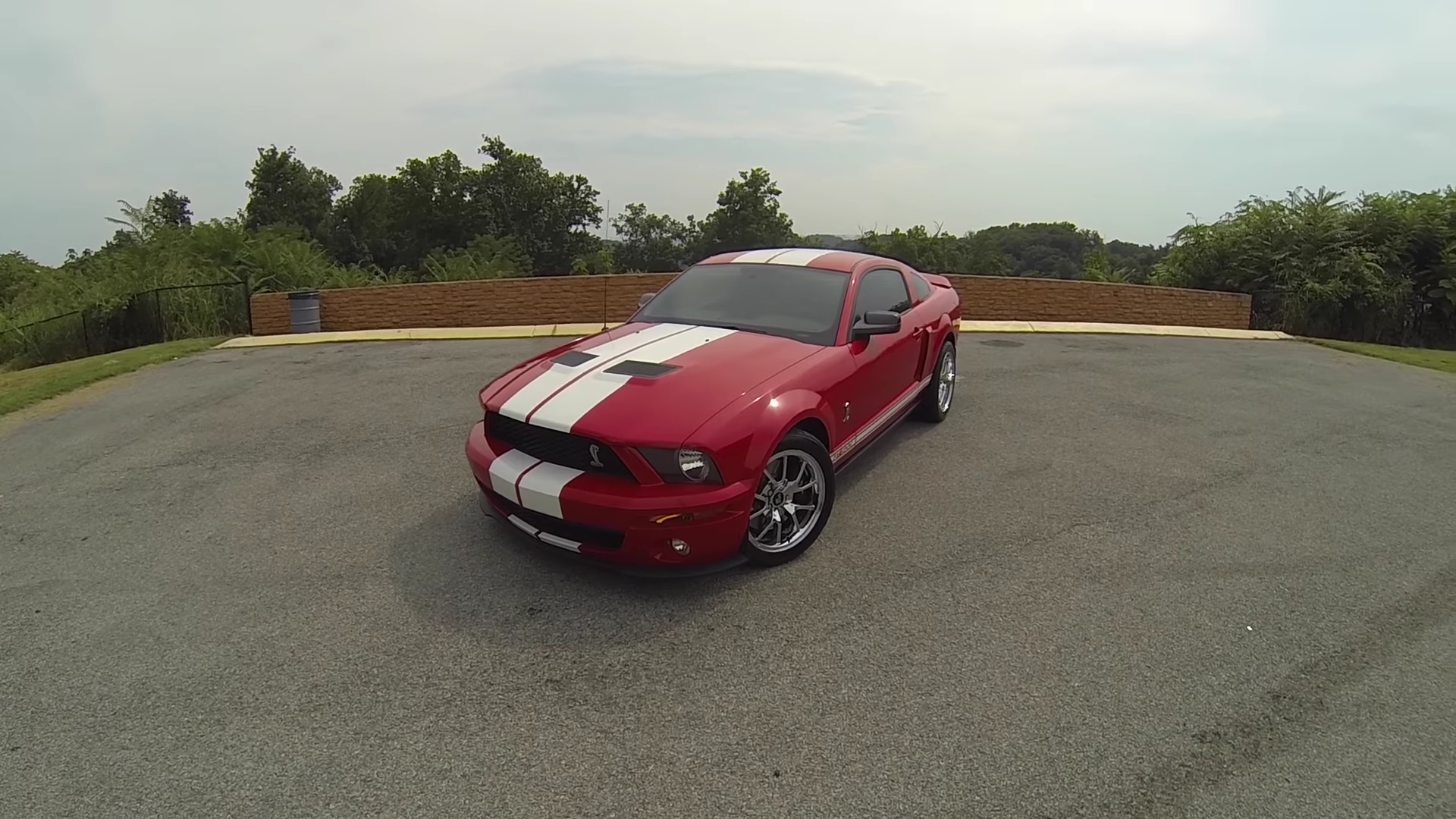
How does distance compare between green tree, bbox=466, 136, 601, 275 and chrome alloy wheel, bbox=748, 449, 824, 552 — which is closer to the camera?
chrome alloy wheel, bbox=748, 449, 824, 552

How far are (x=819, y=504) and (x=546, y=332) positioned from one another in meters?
9.17

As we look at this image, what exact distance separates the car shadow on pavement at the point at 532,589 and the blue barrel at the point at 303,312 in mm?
10793

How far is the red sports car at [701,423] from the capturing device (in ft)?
11.1

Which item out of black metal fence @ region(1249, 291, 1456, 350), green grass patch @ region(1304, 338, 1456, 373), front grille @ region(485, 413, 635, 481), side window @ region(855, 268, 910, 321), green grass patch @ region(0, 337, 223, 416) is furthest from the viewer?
black metal fence @ region(1249, 291, 1456, 350)

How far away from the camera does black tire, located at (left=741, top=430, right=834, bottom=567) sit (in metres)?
3.68

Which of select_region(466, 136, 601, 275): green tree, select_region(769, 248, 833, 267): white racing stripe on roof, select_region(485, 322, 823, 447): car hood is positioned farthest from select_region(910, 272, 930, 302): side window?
select_region(466, 136, 601, 275): green tree

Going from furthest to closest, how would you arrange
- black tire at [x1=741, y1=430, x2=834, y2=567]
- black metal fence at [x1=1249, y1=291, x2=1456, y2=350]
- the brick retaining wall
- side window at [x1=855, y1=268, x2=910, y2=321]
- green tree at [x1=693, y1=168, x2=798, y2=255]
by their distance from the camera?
green tree at [x1=693, y1=168, x2=798, y2=255], black metal fence at [x1=1249, y1=291, x2=1456, y2=350], the brick retaining wall, side window at [x1=855, y1=268, x2=910, y2=321], black tire at [x1=741, y1=430, x2=834, y2=567]

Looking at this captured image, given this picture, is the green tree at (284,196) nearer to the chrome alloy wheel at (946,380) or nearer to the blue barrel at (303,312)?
the blue barrel at (303,312)

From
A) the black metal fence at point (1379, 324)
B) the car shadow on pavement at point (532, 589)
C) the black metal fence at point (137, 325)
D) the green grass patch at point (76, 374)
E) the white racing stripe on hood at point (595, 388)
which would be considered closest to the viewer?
the car shadow on pavement at point (532, 589)

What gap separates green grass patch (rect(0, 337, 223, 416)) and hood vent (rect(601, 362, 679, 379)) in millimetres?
6987

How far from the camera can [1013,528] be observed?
4309mm

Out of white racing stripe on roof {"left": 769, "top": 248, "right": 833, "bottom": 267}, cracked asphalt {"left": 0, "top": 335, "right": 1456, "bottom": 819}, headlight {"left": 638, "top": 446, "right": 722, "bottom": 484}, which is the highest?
white racing stripe on roof {"left": 769, "top": 248, "right": 833, "bottom": 267}

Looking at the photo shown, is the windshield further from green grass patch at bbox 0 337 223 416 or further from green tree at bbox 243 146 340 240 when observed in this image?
green tree at bbox 243 146 340 240

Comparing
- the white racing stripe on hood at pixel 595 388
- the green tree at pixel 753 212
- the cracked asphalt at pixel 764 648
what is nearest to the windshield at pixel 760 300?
the white racing stripe on hood at pixel 595 388
